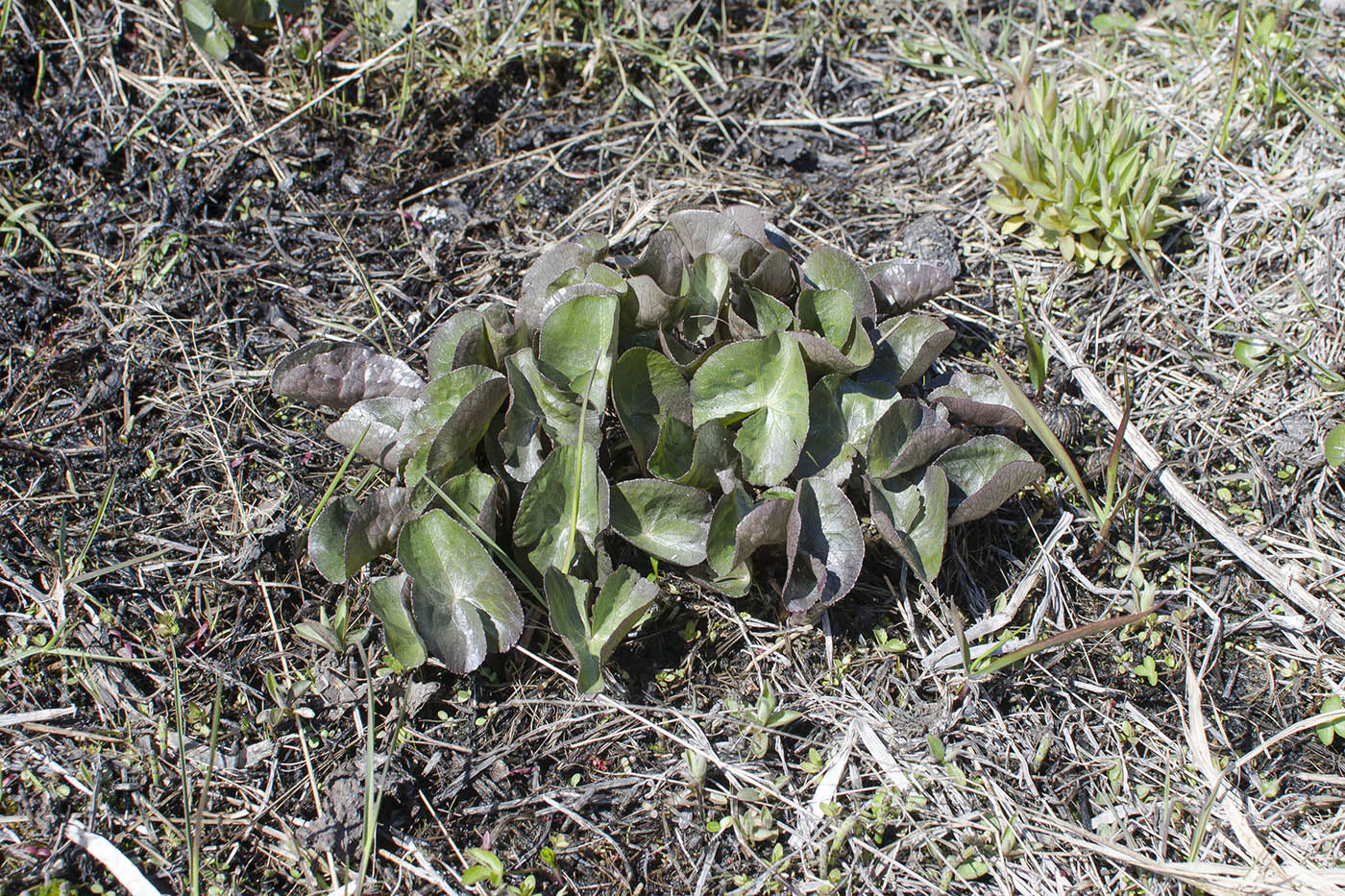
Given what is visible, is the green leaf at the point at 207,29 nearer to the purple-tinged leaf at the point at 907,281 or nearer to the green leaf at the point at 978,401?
the purple-tinged leaf at the point at 907,281

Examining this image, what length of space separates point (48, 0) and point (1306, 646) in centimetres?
336

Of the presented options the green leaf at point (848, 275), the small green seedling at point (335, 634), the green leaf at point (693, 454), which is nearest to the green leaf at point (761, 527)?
the green leaf at point (693, 454)

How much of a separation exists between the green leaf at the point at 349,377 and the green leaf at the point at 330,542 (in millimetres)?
299

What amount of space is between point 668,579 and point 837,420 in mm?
455

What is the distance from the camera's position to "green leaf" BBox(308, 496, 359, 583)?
1.70 meters

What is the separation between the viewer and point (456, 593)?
168 centimetres

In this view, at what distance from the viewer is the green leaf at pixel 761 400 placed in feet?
5.81

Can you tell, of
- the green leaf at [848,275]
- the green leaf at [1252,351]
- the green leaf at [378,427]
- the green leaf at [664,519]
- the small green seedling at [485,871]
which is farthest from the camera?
the green leaf at [1252,351]

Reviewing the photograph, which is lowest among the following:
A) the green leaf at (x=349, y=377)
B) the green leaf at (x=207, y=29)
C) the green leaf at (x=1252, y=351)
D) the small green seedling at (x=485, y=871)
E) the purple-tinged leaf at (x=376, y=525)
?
the small green seedling at (x=485, y=871)

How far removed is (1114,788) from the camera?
169 cm

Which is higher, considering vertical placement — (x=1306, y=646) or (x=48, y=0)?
(x=48, y=0)

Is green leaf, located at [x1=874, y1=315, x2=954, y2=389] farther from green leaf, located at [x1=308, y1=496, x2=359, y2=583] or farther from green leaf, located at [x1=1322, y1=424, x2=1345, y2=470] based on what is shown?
green leaf, located at [x1=308, y1=496, x2=359, y2=583]

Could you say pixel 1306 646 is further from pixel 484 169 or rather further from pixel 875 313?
pixel 484 169

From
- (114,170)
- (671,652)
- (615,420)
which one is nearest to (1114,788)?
(671,652)
